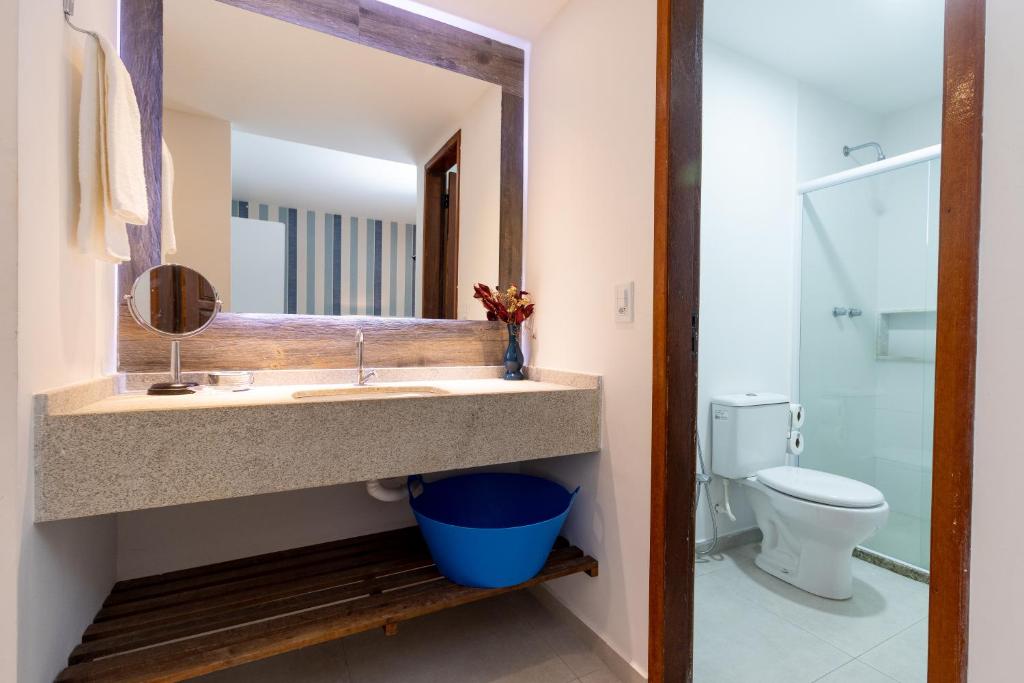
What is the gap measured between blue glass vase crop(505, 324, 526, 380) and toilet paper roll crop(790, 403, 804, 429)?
4.89ft

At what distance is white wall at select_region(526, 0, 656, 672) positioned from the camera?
138 cm

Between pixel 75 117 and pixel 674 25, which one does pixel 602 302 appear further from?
pixel 75 117

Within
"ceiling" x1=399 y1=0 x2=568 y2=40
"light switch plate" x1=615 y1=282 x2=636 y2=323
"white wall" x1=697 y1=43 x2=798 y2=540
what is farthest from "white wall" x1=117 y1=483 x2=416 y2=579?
"ceiling" x1=399 y1=0 x2=568 y2=40

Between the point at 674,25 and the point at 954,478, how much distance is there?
125 cm

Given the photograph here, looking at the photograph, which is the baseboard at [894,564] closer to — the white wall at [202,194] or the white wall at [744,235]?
the white wall at [744,235]

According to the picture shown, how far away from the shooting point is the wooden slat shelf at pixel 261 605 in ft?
3.60

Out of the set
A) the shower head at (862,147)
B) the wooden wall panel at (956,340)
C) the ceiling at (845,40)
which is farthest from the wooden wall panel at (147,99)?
the shower head at (862,147)

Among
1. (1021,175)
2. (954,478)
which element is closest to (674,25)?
(1021,175)

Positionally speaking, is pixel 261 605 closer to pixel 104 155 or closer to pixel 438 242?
pixel 104 155

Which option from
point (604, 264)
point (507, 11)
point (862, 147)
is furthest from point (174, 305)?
point (862, 147)

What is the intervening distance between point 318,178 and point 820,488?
2.38m

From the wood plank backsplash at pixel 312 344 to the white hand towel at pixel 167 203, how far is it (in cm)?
23

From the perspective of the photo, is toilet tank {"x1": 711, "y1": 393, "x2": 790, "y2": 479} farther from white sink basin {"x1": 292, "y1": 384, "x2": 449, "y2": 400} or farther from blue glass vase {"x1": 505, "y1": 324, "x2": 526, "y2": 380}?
white sink basin {"x1": 292, "y1": 384, "x2": 449, "y2": 400}

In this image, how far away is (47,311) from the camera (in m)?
0.93
